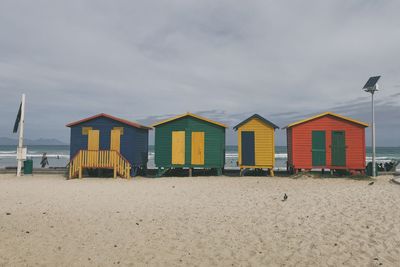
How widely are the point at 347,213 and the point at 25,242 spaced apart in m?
8.02

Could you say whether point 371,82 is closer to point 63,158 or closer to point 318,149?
point 318,149

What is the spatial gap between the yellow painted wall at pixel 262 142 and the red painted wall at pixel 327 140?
129cm

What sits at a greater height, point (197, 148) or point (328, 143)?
point (328, 143)

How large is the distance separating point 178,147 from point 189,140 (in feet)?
2.63

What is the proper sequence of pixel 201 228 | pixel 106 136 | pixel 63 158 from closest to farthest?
pixel 201 228 → pixel 106 136 → pixel 63 158

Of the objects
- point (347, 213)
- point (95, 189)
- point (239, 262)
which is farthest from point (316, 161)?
point (239, 262)

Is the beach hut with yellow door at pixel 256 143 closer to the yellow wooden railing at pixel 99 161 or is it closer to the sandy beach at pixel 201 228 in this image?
the sandy beach at pixel 201 228

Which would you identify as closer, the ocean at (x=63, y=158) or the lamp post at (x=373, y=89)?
the lamp post at (x=373, y=89)

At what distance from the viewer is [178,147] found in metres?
18.3

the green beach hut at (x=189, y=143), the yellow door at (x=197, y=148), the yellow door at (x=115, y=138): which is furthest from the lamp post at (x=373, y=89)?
the yellow door at (x=115, y=138)

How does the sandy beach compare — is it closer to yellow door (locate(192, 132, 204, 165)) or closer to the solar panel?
yellow door (locate(192, 132, 204, 165))

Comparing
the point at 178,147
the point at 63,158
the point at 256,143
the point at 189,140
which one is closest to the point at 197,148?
the point at 189,140

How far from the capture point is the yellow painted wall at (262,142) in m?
17.8

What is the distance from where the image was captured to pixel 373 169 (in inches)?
670
